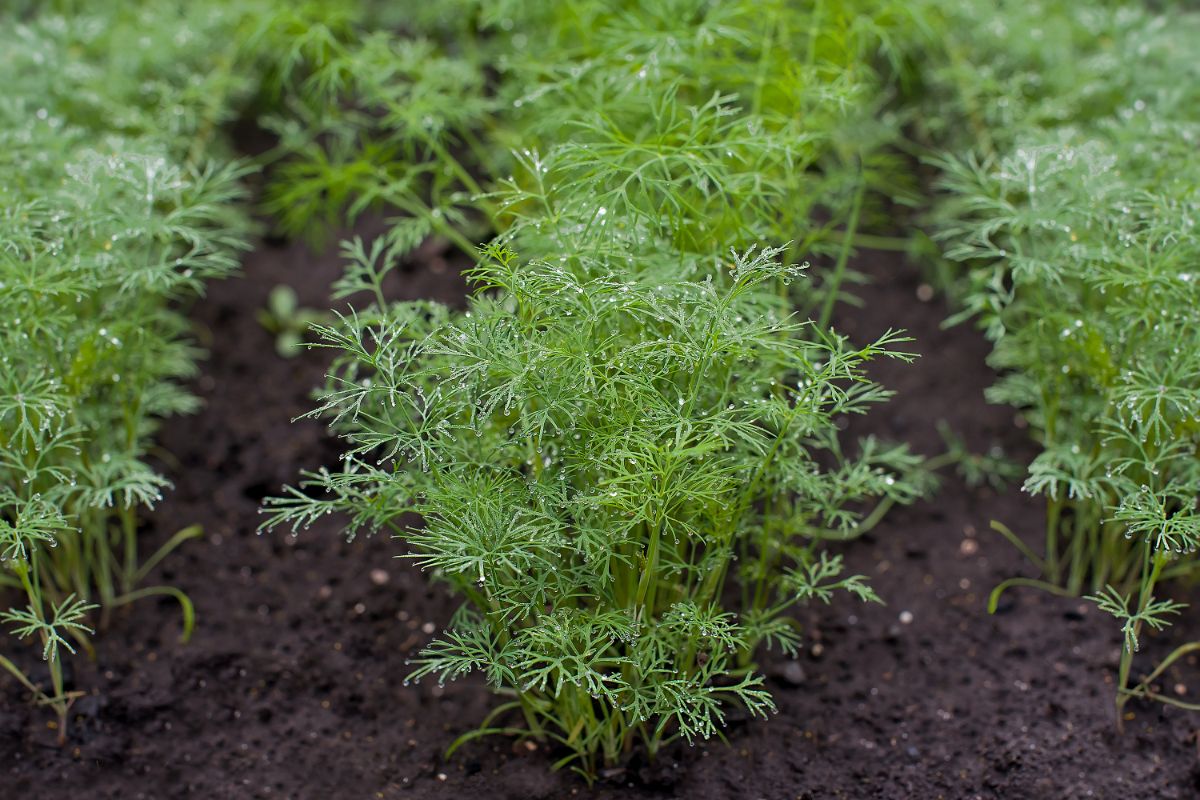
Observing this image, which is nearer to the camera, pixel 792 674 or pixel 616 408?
pixel 616 408

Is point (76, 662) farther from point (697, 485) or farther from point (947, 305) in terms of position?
point (947, 305)

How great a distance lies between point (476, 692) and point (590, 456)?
101 centimetres

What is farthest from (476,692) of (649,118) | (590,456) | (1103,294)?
(1103,294)

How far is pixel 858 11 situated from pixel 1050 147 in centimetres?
96

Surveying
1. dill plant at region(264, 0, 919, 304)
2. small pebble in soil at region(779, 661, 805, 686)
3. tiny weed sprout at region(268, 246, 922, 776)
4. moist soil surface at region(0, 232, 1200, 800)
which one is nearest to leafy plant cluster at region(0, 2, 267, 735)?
moist soil surface at region(0, 232, 1200, 800)

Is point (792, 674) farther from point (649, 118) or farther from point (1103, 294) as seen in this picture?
point (649, 118)

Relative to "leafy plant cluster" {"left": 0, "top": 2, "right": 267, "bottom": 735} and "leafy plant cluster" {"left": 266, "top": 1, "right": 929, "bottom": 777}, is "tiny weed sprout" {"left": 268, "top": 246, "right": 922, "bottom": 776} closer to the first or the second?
"leafy plant cluster" {"left": 266, "top": 1, "right": 929, "bottom": 777}

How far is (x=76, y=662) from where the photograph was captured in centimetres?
312

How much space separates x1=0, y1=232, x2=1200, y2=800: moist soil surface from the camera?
9.39 feet

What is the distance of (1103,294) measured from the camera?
3152mm

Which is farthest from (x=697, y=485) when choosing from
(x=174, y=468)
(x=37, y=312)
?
(x=174, y=468)

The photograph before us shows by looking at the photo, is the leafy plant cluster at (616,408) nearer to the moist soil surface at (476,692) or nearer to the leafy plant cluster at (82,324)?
the moist soil surface at (476,692)

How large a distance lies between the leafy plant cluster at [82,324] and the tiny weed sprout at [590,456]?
65cm

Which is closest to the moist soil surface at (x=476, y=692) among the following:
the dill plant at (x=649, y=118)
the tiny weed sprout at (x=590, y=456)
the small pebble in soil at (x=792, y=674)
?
the small pebble in soil at (x=792, y=674)
